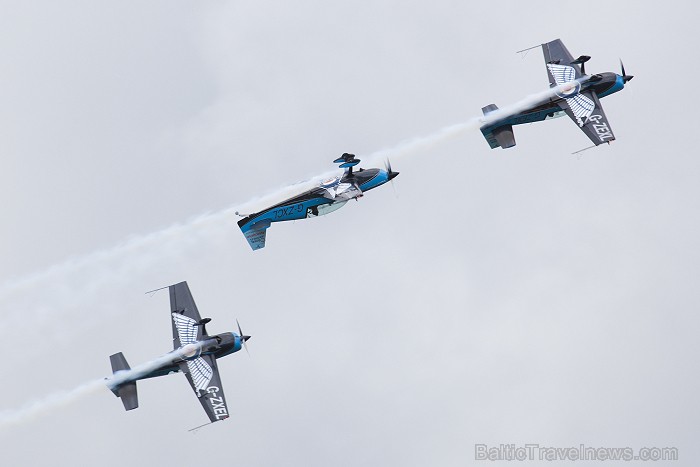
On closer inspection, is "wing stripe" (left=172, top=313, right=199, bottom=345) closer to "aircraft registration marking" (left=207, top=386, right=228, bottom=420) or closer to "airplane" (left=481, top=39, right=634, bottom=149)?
"aircraft registration marking" (left=207, top=386, right=228, bottom=420)

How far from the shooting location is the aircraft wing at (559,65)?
4855 inches

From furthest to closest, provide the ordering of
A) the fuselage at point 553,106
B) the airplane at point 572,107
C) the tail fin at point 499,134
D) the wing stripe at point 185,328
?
1. the fuselage at point 553,106
2. the tail fin at point 499,134
3. the airplane at point 572,107
4. the wing stripe at point 185,328

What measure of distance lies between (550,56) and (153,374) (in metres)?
36.4

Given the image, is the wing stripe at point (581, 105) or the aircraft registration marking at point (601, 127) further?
the wing stripe at point (581, 105)

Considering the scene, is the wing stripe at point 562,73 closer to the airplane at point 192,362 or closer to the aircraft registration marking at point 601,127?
the aircraft registration marking at point 601,127

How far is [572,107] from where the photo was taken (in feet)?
397

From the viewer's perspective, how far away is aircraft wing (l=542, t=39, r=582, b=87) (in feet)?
405

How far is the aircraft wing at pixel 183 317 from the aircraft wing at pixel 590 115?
28.8 meters

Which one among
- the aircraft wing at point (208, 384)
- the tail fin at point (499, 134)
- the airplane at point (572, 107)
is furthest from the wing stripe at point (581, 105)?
the aircraft wing at point (208, 384)

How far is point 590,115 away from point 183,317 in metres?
30.8

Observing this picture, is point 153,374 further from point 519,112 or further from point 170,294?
point 519,112

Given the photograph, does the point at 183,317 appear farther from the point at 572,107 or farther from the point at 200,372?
the point at 572,107

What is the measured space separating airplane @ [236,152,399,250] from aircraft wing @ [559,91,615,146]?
14.8 m

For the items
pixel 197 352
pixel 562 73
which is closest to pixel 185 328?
pixel 197 352
